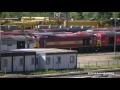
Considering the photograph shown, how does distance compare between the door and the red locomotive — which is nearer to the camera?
the door

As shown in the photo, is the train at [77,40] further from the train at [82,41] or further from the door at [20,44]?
the door at [20,44]

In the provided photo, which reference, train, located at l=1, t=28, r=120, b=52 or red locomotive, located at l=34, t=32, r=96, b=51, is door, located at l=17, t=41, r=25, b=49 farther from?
red locomotive, located at l=34, t=32, r=96, b=51

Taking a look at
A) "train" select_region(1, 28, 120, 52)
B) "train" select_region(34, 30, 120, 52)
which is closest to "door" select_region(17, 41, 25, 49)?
"train" select_region(1, 28, 120, 52)

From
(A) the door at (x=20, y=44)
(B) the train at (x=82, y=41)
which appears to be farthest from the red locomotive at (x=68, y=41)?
(A) the door at (x=20, y=44)

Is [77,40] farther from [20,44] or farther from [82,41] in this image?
[20,44]

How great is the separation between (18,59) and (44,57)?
796mm

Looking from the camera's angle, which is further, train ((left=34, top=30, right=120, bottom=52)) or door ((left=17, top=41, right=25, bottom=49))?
train ((left=34, top=30, right=120, bottom=52))

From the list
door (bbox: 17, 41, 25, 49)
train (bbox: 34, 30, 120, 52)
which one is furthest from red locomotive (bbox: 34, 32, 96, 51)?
door (bbox: 17, 41, 25, 49)

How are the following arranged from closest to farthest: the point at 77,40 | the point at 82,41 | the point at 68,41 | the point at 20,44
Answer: the point at 20,44 < the point at 68,41 < the point at 77,40 < the point at 82,41

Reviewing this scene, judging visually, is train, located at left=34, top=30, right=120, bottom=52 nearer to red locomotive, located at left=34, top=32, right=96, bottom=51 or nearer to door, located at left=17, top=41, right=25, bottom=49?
red locomotive, located at left=34, top=32, right=96, bottom=51

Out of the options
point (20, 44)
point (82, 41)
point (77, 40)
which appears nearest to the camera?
point (20, 44)

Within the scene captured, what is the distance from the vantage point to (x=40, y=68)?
8297 millimetres

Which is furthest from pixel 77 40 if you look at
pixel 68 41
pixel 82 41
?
pixel 68 41
